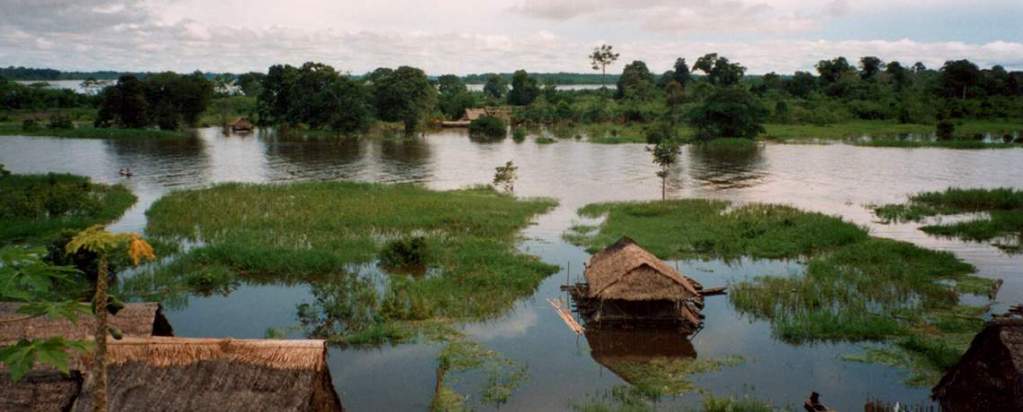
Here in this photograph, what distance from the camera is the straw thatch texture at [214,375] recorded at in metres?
10.3

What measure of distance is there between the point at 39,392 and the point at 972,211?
3465cm

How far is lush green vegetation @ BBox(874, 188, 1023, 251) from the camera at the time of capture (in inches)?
1075

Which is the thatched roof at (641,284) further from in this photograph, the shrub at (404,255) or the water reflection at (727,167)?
the water reflection at (727,167)

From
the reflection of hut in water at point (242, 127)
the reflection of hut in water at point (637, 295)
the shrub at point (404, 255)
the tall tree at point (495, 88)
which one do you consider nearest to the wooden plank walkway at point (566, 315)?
the reflection of hut in water at point (637, 295)

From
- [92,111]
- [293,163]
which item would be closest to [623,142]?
[293,163]

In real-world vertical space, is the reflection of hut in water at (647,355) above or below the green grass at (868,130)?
below

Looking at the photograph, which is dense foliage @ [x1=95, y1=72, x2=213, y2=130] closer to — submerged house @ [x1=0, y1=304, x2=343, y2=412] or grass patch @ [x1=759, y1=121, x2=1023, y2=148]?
grass patch @ [x1=759, y1=121, x2=1023, y2=148]

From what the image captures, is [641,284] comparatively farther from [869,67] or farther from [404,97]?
[869,67]

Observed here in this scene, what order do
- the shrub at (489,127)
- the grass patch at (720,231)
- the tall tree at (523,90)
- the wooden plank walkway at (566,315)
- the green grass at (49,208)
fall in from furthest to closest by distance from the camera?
the tall tree at (523,90) → the shrub at (489,127) → the grass patch at (720,231) → the green grass at (49,208) → the wooden plank walkway at (566,315)

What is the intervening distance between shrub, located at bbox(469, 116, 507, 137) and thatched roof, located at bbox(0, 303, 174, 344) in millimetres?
60191

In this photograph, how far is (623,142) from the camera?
2598 inches

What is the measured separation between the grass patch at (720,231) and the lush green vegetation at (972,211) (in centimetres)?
418

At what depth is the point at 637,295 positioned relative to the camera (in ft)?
56.6

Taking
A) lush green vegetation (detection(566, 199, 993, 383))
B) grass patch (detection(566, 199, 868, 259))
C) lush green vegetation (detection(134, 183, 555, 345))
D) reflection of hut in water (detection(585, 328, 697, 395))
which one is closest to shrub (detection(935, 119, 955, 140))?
grass patch (detection(566, 199, 868, 259))
